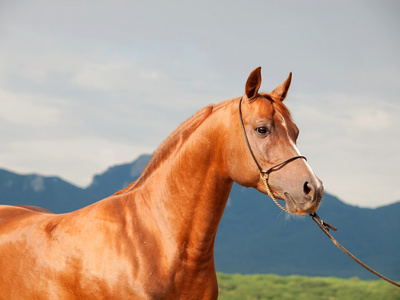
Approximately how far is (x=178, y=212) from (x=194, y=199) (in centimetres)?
17

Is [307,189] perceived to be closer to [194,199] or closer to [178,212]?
[194,199]

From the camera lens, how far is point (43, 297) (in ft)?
13.0

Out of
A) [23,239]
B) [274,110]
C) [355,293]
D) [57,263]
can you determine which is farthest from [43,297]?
[355,293]

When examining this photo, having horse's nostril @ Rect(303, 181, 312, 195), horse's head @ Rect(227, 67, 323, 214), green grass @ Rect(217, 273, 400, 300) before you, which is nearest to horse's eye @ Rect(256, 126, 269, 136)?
horse's head @ Rect(227, 67, 323, 214)

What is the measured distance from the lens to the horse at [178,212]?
3537 millimetres

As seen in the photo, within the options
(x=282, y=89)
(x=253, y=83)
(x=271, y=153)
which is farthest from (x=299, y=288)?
(x=253, y=83)

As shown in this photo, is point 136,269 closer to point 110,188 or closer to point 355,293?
point 355,293

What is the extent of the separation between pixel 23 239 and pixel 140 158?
23.4 meters

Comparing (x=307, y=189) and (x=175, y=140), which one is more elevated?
(x=175, y=140)

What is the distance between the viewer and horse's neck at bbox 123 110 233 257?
147 inches

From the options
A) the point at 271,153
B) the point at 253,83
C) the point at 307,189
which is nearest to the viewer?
the point at 307,189

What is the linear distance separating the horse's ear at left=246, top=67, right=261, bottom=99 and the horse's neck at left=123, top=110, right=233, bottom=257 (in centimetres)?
44

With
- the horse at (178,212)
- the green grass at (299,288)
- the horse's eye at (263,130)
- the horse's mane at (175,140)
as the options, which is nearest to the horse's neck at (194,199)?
the horse at (178,212)

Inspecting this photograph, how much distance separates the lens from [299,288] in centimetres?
1316
